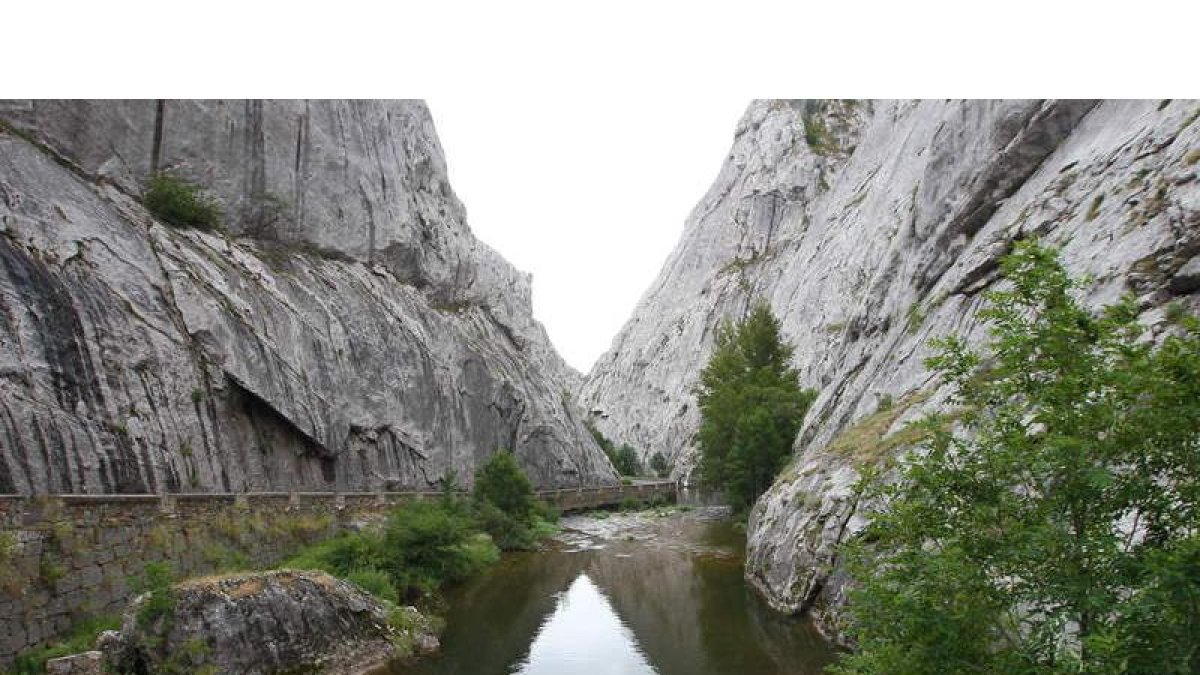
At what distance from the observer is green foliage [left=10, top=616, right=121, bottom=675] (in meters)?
13.6

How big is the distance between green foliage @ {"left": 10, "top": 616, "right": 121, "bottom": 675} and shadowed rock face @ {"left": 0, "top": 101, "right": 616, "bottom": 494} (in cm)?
561

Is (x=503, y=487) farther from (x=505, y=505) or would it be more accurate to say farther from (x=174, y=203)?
(x=174, y=203)

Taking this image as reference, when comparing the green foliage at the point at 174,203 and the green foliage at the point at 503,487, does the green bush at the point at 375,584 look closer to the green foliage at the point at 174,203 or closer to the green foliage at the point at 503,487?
the green foliage at the point at 503,487

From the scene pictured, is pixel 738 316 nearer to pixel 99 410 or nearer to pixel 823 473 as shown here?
pixel 823 473

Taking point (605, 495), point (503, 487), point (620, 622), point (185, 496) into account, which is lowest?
point (620, 622)

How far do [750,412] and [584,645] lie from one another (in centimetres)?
3092

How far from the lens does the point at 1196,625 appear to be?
5.59 metres

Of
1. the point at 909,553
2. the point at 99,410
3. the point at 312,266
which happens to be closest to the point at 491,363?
the point at 312,266

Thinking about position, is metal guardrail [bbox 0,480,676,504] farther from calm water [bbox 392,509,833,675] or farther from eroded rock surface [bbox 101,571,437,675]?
calm water [bbox 392,509,833,675]

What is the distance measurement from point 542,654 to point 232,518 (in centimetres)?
1077

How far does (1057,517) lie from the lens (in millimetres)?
6441

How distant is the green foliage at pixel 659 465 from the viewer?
111688 mm

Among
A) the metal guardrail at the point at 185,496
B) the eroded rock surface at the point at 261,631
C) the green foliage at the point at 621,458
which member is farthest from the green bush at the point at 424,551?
the green foliage at the point at 621,458

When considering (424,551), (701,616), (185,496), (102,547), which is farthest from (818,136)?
(102,547)
